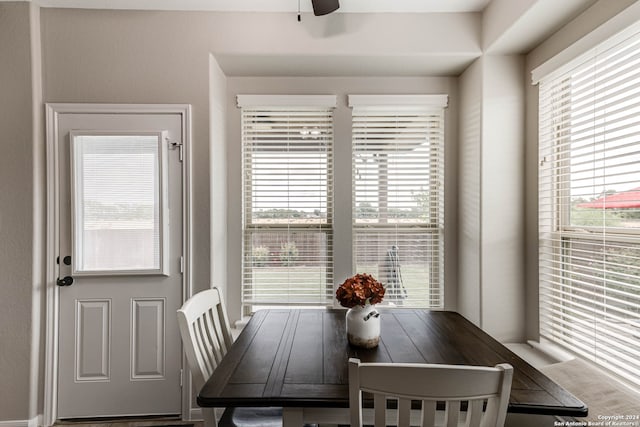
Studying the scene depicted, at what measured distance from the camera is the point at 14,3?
7.09 ft

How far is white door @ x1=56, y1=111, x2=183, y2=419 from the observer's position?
2.27 metres

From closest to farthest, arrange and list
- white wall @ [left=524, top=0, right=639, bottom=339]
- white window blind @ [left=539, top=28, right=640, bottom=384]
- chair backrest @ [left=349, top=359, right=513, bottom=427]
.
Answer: chair backrest @ [left=349, top=359, right=513, bottom=427] < white window blind @ [left=539, top=28, right=640, bottom=384] < white wall @ [left=524, top=0, right=639, bottom=339]

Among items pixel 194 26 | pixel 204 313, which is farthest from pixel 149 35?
pixel 204 313

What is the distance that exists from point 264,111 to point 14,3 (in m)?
1.63

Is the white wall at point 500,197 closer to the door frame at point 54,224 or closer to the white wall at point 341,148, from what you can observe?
the white wall at point 341,148

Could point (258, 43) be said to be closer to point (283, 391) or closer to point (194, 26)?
point (194, 26)

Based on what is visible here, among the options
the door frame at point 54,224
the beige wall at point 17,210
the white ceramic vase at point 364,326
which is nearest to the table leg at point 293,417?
the white ceramic vase at point 364,326

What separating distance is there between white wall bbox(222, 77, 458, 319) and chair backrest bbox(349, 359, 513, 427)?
1.79 meters

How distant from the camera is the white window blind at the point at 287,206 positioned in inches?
108

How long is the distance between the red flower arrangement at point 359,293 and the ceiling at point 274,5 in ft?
5.76

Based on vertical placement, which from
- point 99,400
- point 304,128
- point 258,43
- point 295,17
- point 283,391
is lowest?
point 99,400

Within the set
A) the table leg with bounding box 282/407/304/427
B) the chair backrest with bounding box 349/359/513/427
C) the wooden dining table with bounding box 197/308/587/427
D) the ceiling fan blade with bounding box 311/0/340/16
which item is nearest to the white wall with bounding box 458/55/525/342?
the wooden dining table with bounding box 197/308/587/427

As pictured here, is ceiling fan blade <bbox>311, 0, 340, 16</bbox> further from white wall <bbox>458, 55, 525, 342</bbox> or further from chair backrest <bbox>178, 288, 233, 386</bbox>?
chair backrest <bbox>178, 288, 233, 386</bbox>

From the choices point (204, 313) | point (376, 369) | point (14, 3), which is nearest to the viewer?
point (376, 369)
